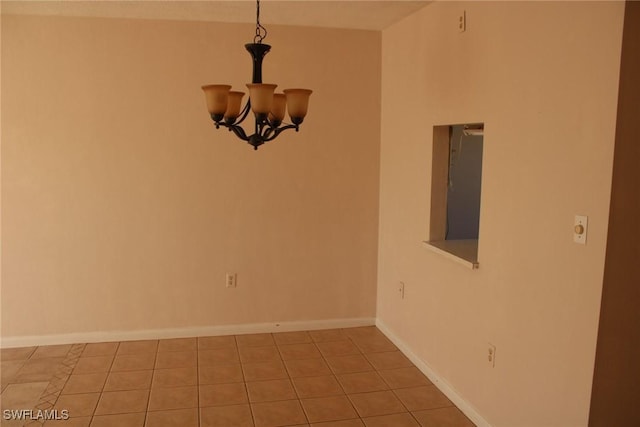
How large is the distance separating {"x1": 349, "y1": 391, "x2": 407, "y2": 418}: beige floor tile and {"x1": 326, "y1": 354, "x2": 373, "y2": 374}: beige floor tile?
350mm

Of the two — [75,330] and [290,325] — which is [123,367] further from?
[290,325]

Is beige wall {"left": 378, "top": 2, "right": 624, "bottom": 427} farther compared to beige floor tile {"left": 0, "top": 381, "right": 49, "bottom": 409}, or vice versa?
beige floor tile {"left": 0, "top": 381, "right": 49, "bottom": 409}

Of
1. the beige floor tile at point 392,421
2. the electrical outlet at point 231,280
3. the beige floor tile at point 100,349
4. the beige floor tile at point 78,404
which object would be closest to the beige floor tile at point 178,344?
the beige floor tile at point 100,349

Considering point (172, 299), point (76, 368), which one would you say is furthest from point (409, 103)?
point (76, 368)

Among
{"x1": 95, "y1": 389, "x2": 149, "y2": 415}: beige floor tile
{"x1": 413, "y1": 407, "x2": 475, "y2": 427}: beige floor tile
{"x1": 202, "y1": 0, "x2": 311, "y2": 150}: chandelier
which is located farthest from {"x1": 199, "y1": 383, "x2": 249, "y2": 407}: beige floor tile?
{"x1": 202, "y1": 0, "x2": 311, "y2": 150}: chandelier

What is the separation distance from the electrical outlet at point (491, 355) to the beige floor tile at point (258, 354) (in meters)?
1.61

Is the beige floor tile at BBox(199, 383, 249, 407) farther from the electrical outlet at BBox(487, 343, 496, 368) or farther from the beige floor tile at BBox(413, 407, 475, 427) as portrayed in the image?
the electrical outlet at BBox(487, 343, 496, 368)

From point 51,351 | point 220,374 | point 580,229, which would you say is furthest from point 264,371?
point 580,229

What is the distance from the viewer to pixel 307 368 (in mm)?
3646

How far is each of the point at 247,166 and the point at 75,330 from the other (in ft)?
5.94

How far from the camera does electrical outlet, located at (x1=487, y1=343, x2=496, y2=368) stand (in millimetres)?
2729

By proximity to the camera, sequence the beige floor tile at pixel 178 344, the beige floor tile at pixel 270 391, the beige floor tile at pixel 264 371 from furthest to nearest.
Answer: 1. the beige floor tile at pixel 178 344
2. the beige floor tile at pixel 264 371
3. the beige floor tile at pixel 270 391

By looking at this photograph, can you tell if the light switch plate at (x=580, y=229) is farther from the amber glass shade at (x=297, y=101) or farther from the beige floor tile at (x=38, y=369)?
the beige floor tile at (x=38, y=369)

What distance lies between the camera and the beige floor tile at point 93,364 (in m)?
3.54
